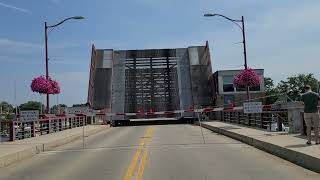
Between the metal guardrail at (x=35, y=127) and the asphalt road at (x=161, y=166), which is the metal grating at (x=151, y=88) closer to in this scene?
the metal guardrail at (x=35, y=127)

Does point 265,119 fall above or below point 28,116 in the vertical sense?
below

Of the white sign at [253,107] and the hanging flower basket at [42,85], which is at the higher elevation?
the hanging flower basket at [42,85]

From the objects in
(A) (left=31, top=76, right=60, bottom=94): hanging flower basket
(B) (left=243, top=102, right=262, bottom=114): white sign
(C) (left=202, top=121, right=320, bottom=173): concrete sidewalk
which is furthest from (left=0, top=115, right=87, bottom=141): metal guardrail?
(C) (left=202, top=121, right=320, bottom=173): concrete sidewalk

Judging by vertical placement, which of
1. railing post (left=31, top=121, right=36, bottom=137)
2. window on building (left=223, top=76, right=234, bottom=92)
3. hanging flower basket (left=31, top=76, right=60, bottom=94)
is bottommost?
railing post (left=31, top=121, right=36, bottom=137)

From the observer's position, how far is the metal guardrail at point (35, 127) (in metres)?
22.1

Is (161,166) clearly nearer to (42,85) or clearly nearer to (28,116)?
(28,116)

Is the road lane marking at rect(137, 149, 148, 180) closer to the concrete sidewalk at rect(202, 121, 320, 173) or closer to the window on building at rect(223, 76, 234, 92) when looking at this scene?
the concrete sidewalk at rect(202, 121, 320, 173)

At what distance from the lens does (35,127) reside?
25750mm

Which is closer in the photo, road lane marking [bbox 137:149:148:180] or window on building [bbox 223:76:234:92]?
road lane marking [bbox 137:149:148:180]

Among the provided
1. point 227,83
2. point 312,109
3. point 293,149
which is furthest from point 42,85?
point 227,83

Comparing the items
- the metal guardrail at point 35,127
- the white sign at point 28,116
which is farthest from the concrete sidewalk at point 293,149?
the white sign at point 28,116

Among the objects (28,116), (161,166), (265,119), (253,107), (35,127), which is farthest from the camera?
(35,127)

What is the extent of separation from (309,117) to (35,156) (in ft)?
28.3

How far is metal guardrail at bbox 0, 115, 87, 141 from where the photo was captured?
2214cm
